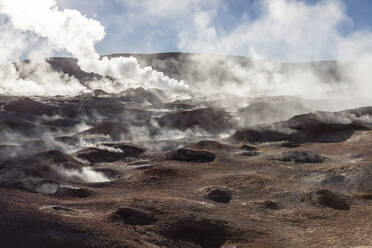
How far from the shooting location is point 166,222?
24.8m

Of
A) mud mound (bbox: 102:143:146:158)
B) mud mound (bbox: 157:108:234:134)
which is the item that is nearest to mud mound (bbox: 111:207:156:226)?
mud mound (bbox: 102:143:146:158)

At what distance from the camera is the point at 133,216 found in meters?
24.8

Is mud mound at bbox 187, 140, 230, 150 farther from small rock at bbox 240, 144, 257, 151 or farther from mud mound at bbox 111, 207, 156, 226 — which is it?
mud mound at bbox 111, 207, 156, 226

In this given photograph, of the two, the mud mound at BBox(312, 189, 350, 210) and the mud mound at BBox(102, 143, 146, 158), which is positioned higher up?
the mud mound at BBox(102, 143, 146, 158)

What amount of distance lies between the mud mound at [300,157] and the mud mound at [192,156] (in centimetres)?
704

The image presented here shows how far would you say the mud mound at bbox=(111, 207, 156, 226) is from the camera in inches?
958

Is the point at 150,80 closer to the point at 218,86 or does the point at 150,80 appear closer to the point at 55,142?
the point at 218,86

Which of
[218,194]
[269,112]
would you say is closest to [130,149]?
[218,194]

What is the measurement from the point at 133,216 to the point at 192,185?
42.1 feet

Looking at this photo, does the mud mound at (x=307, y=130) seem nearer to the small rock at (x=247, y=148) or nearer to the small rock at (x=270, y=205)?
the small rock at (x=247, y=148)

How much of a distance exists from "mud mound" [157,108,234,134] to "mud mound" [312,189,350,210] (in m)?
44.7

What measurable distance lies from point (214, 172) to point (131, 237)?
21.0 meters

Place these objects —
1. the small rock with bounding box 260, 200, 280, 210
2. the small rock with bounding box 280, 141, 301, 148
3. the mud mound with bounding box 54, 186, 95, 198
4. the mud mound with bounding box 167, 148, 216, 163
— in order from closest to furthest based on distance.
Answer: the small rock with bounding box 260, 200, 280, 210, the mud mound with bounding box 54, 186, 95, 198, the mud mound with bounding box 167, 148, 216, 163, the small rock with bounding box 280, 141, 301, 148

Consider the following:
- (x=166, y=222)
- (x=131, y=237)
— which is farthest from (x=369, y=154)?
(x=131, y=237)
